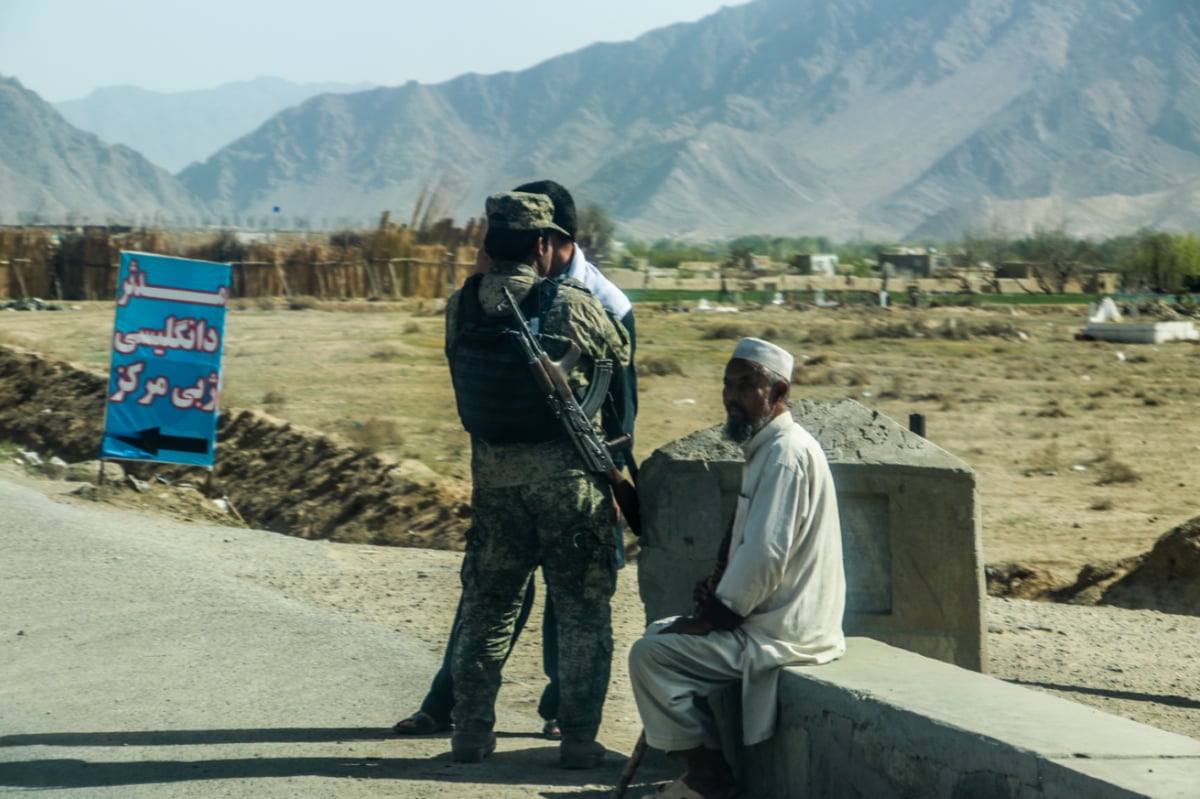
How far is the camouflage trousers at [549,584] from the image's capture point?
5.47 meters

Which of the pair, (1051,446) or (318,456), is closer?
(318,456)

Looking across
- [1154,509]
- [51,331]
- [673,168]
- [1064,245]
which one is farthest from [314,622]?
[673,168]

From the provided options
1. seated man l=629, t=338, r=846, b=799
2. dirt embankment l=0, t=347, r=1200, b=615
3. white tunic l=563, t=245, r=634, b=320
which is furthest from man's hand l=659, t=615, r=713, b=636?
dirt embankment l=0, t=347, r=1200, b=615

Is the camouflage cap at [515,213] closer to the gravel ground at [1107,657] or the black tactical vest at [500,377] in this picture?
the black tactical vest at [500,377]

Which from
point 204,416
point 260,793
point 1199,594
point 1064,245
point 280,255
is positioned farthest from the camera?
point 1064,245

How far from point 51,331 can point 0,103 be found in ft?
588

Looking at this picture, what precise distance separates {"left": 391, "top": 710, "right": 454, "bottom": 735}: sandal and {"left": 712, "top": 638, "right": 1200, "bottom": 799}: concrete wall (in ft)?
4.60

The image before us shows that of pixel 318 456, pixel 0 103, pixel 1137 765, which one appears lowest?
pixel 318 456

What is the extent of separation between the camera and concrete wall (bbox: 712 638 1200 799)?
4.04 m

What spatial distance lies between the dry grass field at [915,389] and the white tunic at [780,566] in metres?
7.41

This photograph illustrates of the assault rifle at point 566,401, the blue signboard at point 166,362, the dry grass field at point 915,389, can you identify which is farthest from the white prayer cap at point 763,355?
the blue signboard at point 166,362

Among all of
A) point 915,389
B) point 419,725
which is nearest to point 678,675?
point 419,725

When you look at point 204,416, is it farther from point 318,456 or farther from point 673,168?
point 673,168

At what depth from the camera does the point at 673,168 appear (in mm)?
189000
